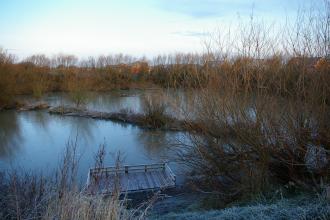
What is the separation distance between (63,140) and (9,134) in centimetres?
351

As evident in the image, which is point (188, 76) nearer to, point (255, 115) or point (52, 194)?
point (255, 115)

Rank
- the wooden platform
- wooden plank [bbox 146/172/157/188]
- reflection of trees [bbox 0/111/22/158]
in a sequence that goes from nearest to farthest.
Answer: the wooden platform, wooden plank [bbox 146/172/157/188], reflection of trees [bbox 0/111/22/158]

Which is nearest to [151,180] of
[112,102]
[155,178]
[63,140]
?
[155,178]

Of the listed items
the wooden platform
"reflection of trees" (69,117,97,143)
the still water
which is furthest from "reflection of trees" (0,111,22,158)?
the wooden platform

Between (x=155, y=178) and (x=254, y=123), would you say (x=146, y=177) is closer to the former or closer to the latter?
(x=155, y=178)

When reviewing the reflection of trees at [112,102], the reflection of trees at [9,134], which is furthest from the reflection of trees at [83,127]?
the reflection of trees at [112,102]

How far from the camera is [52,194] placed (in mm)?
3748

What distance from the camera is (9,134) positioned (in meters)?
18.7

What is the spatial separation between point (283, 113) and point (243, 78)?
110cm

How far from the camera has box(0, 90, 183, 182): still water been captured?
43.1 feet

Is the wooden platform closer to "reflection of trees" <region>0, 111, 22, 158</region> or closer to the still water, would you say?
the still water

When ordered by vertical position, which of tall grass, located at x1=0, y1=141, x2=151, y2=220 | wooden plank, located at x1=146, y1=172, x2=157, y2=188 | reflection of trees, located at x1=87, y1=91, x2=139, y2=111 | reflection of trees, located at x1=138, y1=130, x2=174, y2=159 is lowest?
wooden plank, located at x1=146, y1=172, x2=157, y2=188

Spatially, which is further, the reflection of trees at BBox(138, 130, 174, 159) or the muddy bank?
the muddy bank

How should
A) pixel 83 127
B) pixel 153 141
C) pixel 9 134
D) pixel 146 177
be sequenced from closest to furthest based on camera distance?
pixel 146 177 → pixel 153 141 → pixel 9 134 → pixel 83 127
